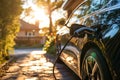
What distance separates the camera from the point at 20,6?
1257 centimetres

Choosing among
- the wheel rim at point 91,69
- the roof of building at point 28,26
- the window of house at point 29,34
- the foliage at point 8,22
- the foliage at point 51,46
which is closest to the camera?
the wheel rim at point 91,69

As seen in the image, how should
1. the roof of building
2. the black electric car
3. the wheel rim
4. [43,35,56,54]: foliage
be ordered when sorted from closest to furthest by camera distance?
the black electric car → the wheel rim → [43,35,56,54]: foliage → the roof of building

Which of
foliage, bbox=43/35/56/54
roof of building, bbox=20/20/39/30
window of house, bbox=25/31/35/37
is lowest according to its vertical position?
window of house, bbox=25/31/35/37

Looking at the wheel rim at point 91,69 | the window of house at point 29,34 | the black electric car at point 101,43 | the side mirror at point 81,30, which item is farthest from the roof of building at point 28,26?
the wheel rim at point 91,69

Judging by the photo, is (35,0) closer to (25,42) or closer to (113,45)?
(25,42)

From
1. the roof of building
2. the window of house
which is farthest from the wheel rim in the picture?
the window of house

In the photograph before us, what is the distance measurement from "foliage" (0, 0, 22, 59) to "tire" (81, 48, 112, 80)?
667cm

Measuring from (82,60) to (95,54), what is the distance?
2.54ft

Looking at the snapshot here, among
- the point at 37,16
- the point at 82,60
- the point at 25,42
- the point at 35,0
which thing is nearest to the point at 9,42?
the point at 82,60

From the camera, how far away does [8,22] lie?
11852mm

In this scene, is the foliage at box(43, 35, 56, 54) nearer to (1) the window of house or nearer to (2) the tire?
(2) the tire

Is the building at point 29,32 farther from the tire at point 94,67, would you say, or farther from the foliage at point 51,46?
the tire at point 94,67

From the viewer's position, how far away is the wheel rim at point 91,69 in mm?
3793

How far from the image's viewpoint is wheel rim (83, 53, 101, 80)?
3793mm
